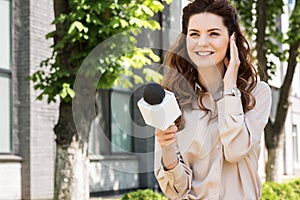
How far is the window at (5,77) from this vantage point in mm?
10625

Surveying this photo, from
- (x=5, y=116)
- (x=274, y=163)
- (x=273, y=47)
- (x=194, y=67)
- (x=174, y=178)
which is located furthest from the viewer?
(x=273, y=47)

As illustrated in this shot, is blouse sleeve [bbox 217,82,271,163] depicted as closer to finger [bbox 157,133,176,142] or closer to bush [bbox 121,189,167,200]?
finger [bbox 157,133,176,142]

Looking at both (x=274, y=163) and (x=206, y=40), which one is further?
(x=274, y=163)

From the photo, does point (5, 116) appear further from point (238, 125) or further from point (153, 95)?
point (153, 95)

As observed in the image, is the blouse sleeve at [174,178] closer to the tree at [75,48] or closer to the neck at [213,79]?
the neck at [213,79]

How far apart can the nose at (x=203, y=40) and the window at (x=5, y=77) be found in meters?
8.82

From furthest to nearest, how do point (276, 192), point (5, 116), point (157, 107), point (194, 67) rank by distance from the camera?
point (5, 116), point (276, 192), point (194, 67), point (157, 107)

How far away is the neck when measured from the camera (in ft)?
7.52

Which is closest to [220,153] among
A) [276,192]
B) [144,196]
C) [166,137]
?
[166,137]

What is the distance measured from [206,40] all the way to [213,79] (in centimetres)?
19

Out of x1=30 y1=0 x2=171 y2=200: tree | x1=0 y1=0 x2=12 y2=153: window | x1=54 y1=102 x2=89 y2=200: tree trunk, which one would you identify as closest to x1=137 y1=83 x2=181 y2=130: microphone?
x1=30 y1=0 x2=171 y2=200: tree

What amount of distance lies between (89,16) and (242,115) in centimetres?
420

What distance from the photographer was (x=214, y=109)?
2328 mm

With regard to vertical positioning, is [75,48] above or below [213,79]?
above
